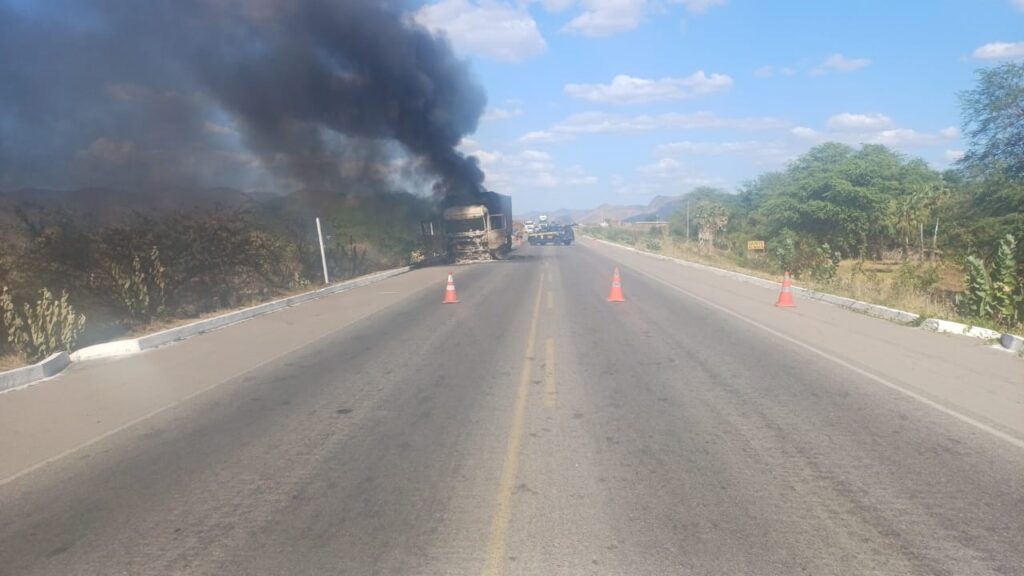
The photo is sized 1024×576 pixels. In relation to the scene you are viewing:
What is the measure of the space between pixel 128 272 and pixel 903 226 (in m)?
34.4

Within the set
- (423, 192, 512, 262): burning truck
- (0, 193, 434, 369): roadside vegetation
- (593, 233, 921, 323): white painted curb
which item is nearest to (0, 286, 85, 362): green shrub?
Answer: (0, 193, 434, 369): roadside vegetation

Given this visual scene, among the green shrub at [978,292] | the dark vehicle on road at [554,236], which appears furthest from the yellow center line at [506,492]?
Result: the dark vehicle on road at [554,236]

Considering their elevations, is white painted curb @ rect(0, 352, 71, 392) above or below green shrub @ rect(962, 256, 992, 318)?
above

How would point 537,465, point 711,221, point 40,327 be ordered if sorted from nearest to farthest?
point 537,465, point 40,327, point 711,221

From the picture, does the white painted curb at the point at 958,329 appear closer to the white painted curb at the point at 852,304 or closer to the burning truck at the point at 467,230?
the white painted curb at the point at 852,304

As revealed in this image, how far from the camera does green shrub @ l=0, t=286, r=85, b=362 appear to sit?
943 centimetres

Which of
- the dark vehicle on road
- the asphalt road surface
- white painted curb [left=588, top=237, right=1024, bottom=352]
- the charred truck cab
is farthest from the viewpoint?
the dark vehicle on road

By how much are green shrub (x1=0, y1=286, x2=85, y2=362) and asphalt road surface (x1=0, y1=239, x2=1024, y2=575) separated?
102 cm

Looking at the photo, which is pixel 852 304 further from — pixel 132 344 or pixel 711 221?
pixel 711 221

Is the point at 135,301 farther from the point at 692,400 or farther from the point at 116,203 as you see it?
the point at 116,203

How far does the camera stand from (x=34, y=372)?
8625 millimetres

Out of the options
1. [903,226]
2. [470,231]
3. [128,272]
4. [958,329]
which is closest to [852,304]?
[958,329]

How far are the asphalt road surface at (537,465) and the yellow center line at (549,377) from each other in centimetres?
7

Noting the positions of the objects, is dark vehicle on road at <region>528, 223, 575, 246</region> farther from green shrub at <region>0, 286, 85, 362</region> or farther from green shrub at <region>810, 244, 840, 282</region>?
green shrub at <region>0, 286, 85, 362</region>
